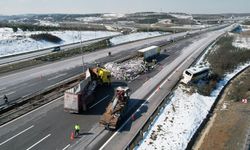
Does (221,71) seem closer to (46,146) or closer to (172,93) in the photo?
(172,93)

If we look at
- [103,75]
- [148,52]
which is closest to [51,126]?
[103,75]

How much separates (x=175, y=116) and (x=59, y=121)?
1291 cm

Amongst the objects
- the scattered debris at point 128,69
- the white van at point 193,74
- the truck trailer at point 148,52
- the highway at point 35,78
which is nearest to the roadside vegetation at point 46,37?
the highway at point 35,78

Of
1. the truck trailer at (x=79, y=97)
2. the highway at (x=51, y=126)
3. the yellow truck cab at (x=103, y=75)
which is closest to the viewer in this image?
the highway at (x=51, y=126)

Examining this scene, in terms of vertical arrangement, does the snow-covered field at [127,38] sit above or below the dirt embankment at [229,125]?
above

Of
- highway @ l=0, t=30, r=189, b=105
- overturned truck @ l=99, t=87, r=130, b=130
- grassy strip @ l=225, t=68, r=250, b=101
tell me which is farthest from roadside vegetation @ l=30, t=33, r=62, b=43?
overturned truck @ l=99, t=87, r=130, b=130

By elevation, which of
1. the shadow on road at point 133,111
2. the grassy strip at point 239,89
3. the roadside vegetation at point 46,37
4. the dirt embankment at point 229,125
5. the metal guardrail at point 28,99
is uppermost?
the roadside vegetation at point 46,37

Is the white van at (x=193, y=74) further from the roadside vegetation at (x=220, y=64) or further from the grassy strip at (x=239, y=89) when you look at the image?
the grassy strip at (x=239, y=89)

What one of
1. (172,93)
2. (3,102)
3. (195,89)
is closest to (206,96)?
(195,89)

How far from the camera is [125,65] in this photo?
2189 inches

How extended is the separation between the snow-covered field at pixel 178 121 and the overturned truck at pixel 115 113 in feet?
10.6

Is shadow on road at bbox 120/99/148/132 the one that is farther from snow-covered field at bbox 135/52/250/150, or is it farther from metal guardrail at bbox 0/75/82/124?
metal guardrail at bbox 0/75/82/124

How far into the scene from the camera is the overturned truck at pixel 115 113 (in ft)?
88.0

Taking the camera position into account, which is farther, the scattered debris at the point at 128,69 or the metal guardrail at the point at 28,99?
the scattered debris at the point at 128,69
